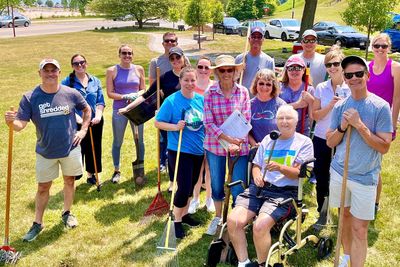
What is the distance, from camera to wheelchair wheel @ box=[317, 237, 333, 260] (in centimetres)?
461

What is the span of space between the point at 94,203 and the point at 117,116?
1430 mm

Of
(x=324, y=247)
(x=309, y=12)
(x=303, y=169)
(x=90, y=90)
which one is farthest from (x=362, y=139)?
(x=309, y=12)

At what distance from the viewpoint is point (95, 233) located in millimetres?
5363

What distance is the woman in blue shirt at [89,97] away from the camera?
6004 millimetres

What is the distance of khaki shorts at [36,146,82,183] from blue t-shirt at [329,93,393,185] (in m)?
3.18

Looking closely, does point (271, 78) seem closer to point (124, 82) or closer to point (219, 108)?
point (219, 108)

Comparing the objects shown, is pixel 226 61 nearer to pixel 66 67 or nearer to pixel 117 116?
pixel 117 116

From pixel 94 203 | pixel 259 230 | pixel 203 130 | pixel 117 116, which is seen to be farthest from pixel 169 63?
pixel 259 230

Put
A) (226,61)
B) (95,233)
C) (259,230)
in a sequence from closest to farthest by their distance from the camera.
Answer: (259,230), (226,61), (95,233)

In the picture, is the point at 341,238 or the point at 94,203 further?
the point at 94,203

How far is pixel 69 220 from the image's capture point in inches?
216

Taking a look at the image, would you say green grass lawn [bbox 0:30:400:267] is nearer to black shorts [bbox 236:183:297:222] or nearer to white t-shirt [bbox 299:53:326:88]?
black shorts [bbox 236:183:297:222]

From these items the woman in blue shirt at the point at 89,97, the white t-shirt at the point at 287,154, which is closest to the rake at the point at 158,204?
the woman in blue shirt at the point at 89,97

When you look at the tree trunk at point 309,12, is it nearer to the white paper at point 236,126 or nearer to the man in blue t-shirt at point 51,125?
the white paper at point 236,126
